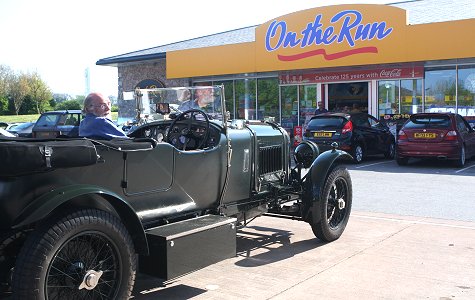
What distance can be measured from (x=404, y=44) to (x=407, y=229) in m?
11.2

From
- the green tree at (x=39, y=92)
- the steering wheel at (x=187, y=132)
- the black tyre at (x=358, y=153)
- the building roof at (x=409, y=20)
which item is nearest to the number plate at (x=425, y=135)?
the black tyre at (x=358, y=153)

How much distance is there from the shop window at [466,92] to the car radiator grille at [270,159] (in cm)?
1261

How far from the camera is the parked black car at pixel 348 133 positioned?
45.3ft

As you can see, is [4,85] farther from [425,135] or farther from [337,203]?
[337,203]

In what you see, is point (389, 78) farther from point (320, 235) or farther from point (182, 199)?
point (182, 199)

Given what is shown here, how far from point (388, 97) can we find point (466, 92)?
257cm

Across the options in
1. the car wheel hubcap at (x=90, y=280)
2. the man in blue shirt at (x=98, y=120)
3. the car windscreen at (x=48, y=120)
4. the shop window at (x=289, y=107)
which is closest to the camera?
the car wheel hubcap at (x=90, y=280)

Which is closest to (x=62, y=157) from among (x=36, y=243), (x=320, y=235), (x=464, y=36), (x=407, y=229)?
(x=36, y=243)

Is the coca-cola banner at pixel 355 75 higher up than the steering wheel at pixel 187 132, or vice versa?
the coca-cola banner at pixel 355 75

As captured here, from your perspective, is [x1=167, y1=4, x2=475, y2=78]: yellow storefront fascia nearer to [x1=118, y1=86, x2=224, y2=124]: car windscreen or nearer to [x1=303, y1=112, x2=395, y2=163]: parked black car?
[x1=303, y1=112, x2=395, y2=163]: parked black car

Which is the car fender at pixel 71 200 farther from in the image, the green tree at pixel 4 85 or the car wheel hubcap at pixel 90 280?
the green tree at pixel 4 85

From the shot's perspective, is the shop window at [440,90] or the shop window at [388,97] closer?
the shop window at [440,90]

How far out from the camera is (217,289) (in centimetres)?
421

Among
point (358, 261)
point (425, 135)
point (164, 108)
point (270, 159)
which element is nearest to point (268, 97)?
point (425, 135)
